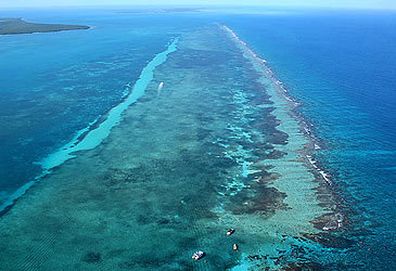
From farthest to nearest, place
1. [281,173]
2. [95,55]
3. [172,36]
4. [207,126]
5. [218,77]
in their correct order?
1. [172,36]
2. [95,55]
3. [218,77]
4. [207,126]
5. [281,173]

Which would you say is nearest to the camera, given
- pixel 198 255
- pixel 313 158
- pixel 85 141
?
pixel 198 255

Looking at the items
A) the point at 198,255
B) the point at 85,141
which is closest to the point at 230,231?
the point at 198,255

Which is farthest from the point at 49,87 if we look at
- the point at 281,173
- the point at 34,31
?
the point at 34,31

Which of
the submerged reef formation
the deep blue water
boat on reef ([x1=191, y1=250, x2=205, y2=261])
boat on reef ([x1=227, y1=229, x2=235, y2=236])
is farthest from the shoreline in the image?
boat on reef ([x1=191, y1=250, x2=205, y2=261])

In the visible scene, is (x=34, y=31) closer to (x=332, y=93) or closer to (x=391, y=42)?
(x=332, y=93)

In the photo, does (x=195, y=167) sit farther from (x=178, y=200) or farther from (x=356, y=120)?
(x=356, y=120)

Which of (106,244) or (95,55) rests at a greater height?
(95,55)

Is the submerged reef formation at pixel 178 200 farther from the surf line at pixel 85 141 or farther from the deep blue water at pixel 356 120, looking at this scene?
the deep blue water at pixel 356 120
